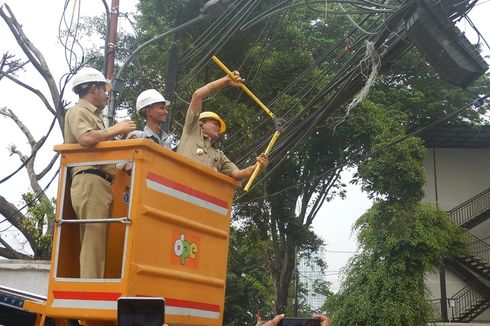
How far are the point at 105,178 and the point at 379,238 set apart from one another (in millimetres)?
12840

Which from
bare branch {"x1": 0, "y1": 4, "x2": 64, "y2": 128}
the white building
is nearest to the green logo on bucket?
bare branch {"x1": 0, "y1": 4, "x2": 64, "y2": 128}

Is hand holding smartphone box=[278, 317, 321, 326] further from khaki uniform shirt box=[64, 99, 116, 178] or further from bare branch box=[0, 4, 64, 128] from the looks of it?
bare branch box=[0, 4, 64, 128]

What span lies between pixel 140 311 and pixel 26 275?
7.74 meters

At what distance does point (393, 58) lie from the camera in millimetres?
7387

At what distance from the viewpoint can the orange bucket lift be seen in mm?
3445

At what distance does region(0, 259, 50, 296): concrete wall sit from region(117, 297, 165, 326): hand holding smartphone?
7.34 m

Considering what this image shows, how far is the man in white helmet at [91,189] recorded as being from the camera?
3617mm

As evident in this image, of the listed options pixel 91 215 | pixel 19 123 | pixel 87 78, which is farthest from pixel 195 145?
pixel 19 123

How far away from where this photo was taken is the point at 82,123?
3.75 m

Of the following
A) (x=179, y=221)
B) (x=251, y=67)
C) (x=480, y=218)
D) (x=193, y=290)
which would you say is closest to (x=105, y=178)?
(x=179, y=221)

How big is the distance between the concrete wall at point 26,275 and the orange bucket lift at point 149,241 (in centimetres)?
608

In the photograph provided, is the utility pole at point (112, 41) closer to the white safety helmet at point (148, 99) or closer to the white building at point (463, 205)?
the white safety helmet at point (148, 99)

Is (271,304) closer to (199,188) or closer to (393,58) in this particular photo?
(393,58)

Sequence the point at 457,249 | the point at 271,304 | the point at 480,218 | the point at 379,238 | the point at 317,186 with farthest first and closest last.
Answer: the point at 271,304 < the point at 480,218 < the point at 317,186 < the point at 457,249 < the point at 379,238
